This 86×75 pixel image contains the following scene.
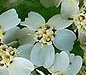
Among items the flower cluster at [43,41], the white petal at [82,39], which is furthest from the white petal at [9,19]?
the white petal at [82,39]

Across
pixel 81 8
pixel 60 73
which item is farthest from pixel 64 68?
pixel 81 8

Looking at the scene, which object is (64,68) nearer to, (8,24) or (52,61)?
(52,61)

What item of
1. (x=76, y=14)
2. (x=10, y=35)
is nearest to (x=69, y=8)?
(x=76, y=14)

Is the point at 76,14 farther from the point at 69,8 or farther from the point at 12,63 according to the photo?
the point at 12,63

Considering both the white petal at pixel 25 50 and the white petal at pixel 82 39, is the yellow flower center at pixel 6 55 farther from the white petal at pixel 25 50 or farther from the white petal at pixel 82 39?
the white petal at pixel 82 39

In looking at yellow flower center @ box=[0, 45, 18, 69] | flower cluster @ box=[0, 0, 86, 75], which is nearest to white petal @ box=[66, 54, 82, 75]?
flower cluster @ box=[0, 0, 86, 75]

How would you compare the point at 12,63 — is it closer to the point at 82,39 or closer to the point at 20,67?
the point at 20,67
